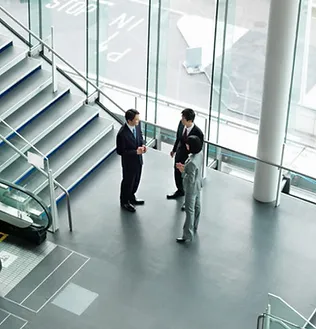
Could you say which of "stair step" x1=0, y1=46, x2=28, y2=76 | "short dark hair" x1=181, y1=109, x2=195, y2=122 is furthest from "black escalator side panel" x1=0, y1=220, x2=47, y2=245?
"stair step" x1=0, y1=46, x2=28, y2=76

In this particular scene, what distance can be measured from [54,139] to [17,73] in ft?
4.44

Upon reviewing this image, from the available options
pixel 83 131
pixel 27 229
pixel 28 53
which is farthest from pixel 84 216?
pixel 28 53

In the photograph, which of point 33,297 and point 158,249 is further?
point 158,249

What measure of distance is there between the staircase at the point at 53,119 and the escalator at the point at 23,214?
75 cm

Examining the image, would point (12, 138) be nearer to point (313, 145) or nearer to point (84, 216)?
point (84, 216)

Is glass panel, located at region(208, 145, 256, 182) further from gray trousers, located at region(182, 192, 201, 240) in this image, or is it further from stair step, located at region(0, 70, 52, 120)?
stair step, located at region(0, 70, 52, 120)

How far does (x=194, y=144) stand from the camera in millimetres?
11414

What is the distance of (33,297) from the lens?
1127 cm

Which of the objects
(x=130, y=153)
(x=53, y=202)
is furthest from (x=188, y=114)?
(x=53, y=202)

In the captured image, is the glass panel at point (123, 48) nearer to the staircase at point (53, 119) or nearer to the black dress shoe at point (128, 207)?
the staircase at point (53, 119)

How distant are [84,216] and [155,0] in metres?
3.46

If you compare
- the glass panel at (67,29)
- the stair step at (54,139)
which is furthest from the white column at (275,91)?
the glass panel at (67,29)

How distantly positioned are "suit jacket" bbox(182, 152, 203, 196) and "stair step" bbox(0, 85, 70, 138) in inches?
121

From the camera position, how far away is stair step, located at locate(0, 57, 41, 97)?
13914 mm
